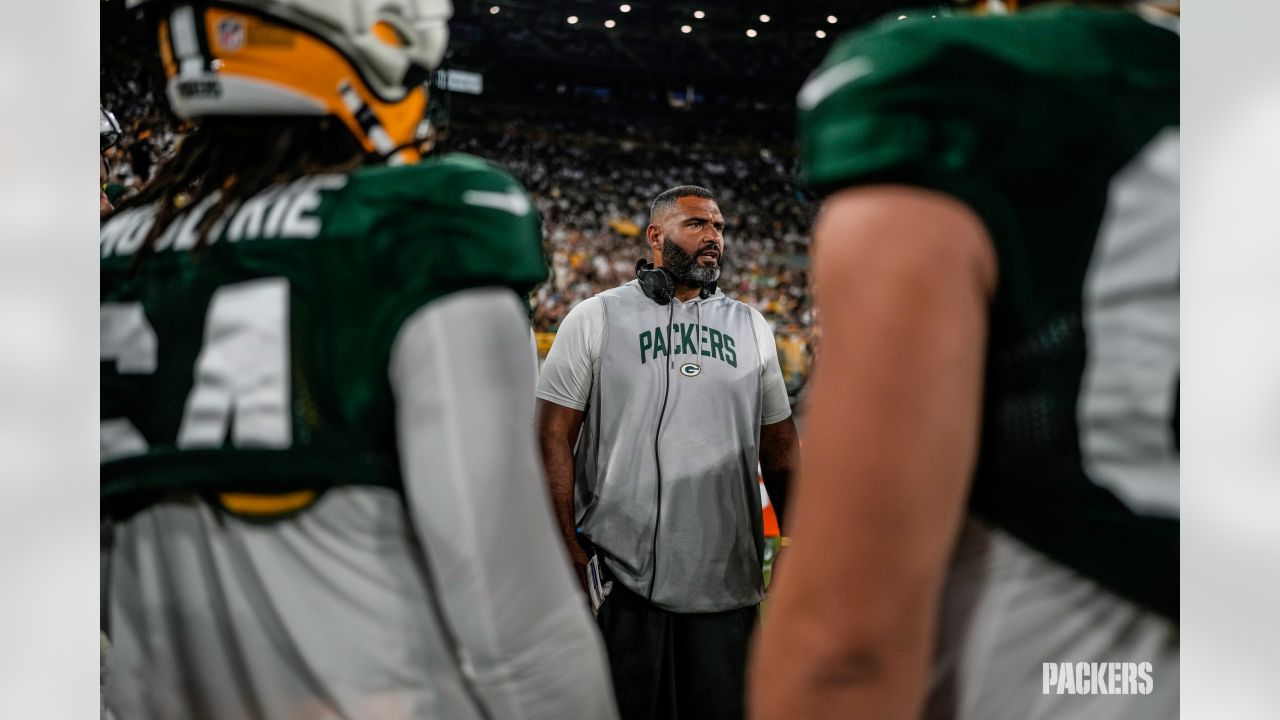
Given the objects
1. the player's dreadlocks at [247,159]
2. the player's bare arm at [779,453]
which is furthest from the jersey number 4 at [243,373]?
the player's bare arm at [779,453]

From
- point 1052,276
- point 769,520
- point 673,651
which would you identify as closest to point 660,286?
point 769,520

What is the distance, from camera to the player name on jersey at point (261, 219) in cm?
109

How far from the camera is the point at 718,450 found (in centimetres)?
179

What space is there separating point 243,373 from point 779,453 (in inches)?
41.6

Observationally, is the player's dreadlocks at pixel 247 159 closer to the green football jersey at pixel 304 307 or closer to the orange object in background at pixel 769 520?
the green football jersey at pixel 304 307

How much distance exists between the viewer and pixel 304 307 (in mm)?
1080

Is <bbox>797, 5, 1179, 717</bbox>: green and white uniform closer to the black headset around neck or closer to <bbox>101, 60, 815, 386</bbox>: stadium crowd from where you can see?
<bbox>101, 60, 815, 386</bbox>: stadium crowd

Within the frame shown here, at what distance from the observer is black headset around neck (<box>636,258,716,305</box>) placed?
1844 millimetres

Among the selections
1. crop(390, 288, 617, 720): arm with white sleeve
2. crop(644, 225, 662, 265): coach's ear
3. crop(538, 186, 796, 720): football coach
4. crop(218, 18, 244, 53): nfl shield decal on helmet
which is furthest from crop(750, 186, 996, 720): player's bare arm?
crop(644, 225, 662, 265): coach's ear

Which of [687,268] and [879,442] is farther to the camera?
[687,268]

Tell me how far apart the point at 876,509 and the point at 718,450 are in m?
1.03

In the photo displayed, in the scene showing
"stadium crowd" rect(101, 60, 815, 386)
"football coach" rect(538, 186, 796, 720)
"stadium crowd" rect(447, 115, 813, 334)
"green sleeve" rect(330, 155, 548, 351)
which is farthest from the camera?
"football coach" rect(538, 186, 796, 720)

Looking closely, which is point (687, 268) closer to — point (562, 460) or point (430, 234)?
point (562, 460)
